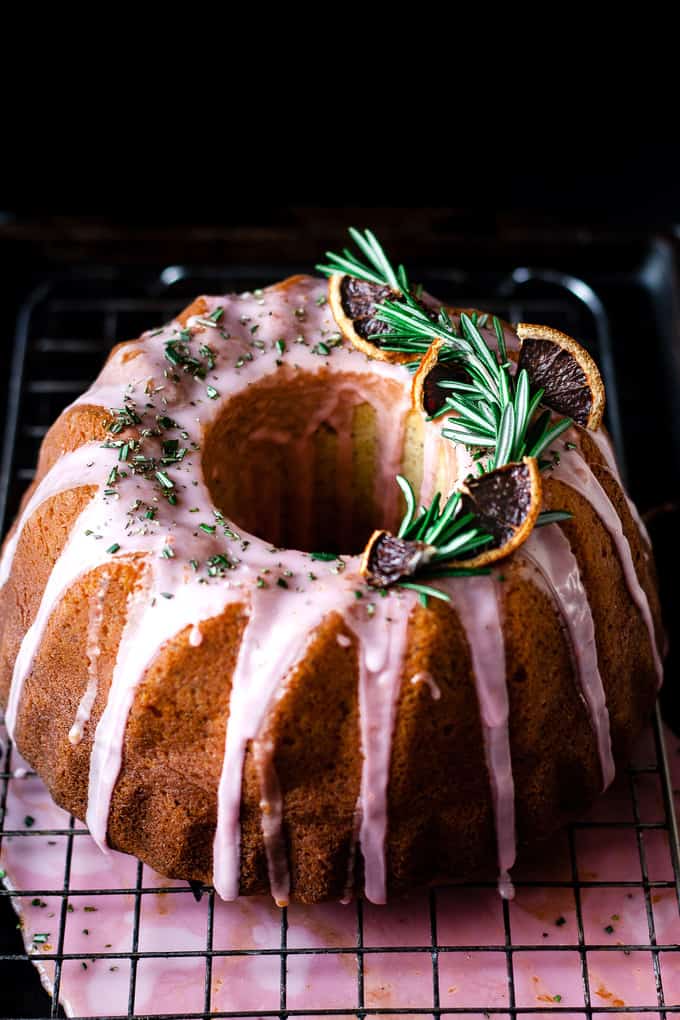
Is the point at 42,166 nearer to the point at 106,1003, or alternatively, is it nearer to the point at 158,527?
the point at 158,527

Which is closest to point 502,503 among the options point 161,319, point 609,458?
point 609,458

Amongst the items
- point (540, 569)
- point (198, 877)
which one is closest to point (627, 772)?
point (540, 569)

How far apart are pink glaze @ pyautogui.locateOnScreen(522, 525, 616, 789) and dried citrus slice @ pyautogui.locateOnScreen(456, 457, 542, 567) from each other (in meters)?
0.11

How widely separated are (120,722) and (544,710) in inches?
35.2

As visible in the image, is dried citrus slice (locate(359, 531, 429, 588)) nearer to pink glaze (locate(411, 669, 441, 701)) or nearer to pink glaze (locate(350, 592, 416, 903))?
pink glaze (locate(350, 592, 416, 903))

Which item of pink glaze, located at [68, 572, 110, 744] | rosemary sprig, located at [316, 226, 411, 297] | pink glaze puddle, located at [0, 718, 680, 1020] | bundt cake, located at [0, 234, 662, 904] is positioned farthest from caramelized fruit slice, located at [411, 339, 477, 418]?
pink glaze puddle, located at [0, 718, 680, 1020]

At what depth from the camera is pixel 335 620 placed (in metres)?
2.79

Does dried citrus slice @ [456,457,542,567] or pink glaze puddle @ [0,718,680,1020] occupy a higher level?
dried citrus slice @ [456,457,542,567]

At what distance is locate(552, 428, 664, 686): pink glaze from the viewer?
310cm

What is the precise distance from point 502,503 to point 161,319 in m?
2.00

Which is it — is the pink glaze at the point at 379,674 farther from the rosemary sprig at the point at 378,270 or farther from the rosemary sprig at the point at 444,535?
the rosemary sprig at the point at 378,270

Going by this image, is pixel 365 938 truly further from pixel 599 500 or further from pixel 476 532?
pixel 599 500

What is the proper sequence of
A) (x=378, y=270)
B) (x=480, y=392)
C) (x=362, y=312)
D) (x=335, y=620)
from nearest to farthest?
1. (x=335, y=620)
2. (x=480, y=392)
3. (x=362, y=312)
4. (x=378, y=270)

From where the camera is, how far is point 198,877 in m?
3.02
